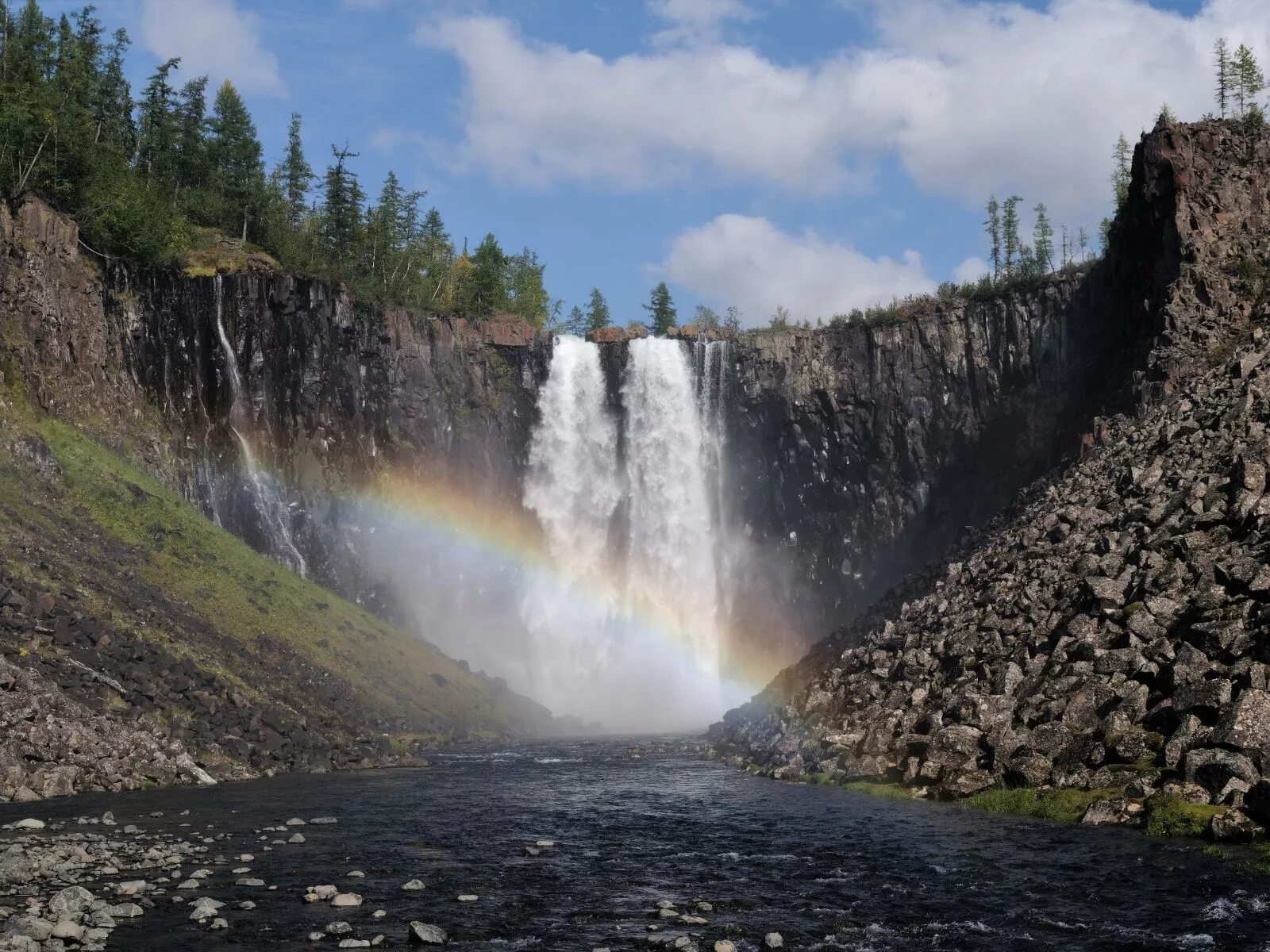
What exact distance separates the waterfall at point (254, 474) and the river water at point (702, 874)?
38.9 metres

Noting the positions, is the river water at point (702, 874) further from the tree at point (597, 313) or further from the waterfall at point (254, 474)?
the tree at point (597, 313)

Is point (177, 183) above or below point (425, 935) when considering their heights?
above

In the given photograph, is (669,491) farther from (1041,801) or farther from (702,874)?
(702,874)

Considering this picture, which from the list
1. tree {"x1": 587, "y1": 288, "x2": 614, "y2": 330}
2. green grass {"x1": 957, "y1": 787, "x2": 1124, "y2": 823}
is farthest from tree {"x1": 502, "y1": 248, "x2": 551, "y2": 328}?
green grass {"x1": 957, "y1": 787, "x2": 1124, "y2": 823}

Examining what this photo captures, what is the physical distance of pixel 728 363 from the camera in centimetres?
7544

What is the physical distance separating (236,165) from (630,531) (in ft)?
146

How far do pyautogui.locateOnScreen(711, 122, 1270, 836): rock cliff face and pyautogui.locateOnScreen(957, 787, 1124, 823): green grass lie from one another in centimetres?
37

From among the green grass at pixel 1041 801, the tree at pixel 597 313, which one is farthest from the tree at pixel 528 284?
the green grass at pixel 1041 801

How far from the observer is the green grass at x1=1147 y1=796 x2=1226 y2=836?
790 inches

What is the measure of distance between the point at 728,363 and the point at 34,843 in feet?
201

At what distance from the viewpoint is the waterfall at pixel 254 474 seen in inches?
2616

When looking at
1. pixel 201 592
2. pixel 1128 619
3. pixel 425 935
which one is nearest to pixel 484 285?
pixel 201 592

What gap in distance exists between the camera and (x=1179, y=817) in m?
20.4

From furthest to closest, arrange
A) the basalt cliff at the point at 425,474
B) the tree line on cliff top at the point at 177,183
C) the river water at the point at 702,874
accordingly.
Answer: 1. the tree line on cliff top at the point at 177,183
2. the basalt cliff at the point at 425,474
3. the river water at the point at 702,874
